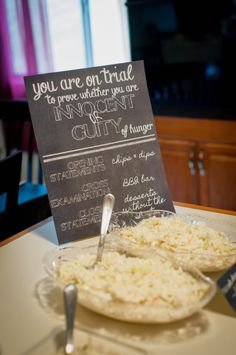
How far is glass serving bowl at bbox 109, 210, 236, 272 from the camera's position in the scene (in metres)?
0.91

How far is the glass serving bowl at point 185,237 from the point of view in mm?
908

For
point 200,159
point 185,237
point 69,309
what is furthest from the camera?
point 200,159

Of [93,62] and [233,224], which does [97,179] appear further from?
[93,62]

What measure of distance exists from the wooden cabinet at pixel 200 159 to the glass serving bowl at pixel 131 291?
194 centimetres

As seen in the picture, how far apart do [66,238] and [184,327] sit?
442mm

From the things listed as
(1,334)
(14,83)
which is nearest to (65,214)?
(1,334)

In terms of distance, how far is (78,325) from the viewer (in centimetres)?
79

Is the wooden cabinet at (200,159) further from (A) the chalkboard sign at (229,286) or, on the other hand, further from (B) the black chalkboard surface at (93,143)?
(A) the chalkboard sign at (229,286)

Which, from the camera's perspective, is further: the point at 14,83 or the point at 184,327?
the point at 14,83

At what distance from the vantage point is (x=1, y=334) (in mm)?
782

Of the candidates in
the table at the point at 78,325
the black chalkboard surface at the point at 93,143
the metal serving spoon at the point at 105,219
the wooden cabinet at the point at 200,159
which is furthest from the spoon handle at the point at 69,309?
the wooden cabinet at the point at 200,159

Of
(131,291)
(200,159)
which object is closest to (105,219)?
(131,291)

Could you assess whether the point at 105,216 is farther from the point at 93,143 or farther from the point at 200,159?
the point at 200,159

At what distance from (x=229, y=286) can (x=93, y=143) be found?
0.56 meters
